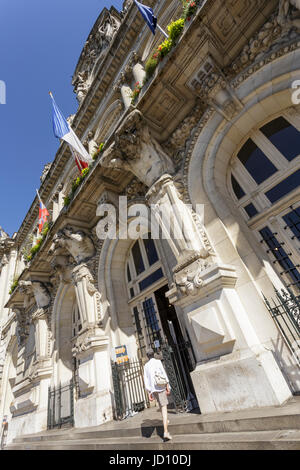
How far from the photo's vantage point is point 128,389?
251 inches

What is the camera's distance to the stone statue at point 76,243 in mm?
8336

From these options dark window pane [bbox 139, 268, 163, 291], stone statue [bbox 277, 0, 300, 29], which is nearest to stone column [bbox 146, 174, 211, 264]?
dark window pane [bbox 139, 268, 163, 291]

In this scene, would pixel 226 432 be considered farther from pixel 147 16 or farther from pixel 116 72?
pixel 116 72

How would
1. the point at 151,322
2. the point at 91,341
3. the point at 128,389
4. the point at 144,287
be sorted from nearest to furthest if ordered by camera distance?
the point at 128,389 < the point at 91,341 < the point at 151,322 < the point at 144,287

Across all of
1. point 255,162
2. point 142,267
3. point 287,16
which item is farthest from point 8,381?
point 287,16

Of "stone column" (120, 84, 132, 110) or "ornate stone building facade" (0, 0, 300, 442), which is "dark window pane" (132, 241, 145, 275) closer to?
"ornate stone building facade" (0, 0, 300, 442)

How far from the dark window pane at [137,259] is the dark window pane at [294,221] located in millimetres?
4713

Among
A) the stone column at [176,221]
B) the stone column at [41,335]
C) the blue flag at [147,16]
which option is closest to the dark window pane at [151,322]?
the stone column at [176,221]

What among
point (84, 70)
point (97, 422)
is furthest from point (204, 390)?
point (84, 70)

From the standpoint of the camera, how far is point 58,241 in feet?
27.8

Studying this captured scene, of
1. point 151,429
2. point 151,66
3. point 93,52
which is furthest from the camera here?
point 93,52

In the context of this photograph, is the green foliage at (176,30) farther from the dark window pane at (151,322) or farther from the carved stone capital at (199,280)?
the dark window pane at (151,322)

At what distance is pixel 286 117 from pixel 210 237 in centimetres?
297

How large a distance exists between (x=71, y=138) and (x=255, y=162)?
656 centimetres
